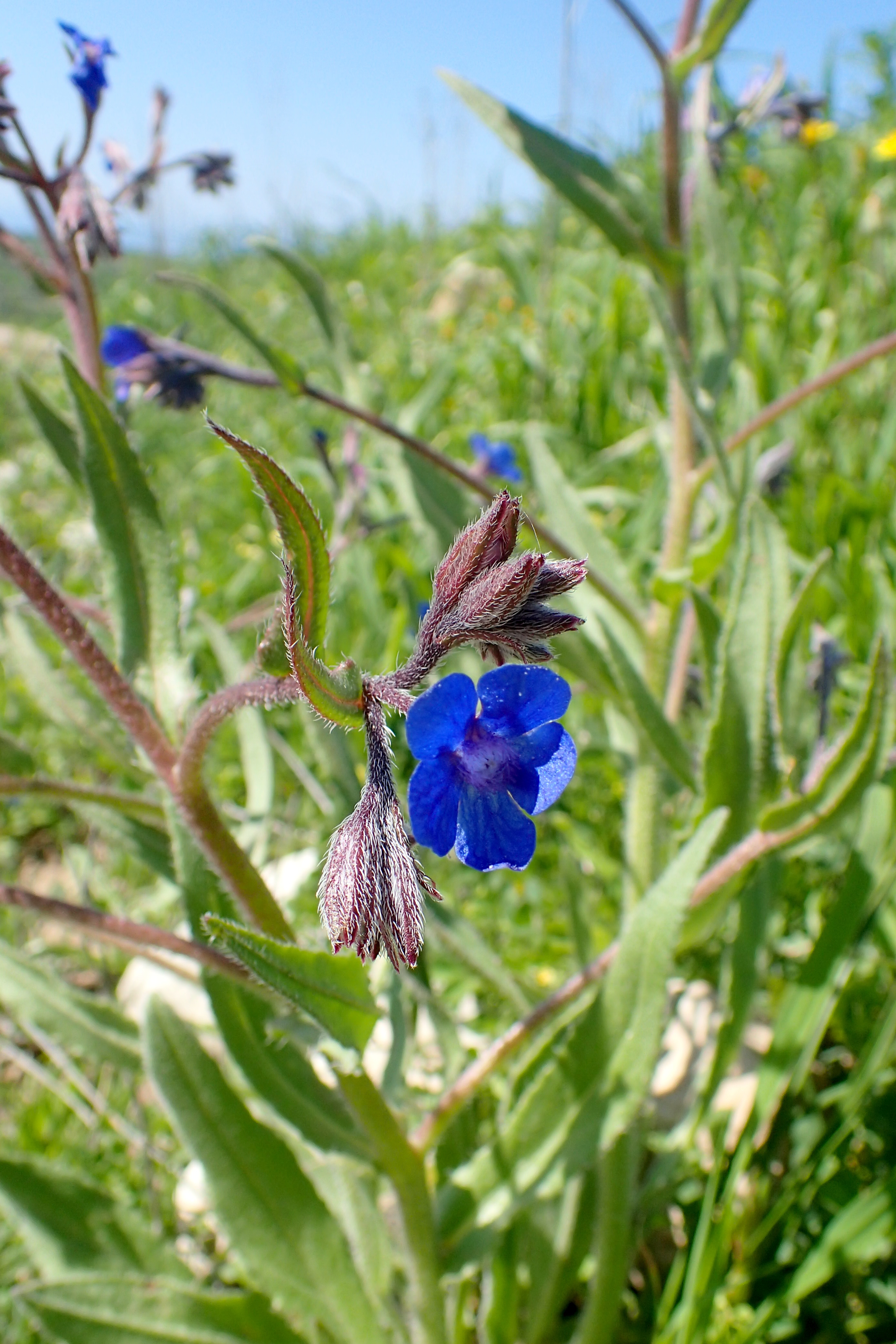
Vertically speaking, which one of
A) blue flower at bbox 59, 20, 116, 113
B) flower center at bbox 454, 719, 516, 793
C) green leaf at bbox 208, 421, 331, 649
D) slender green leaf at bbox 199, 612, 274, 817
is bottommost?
flower center at bbox 454, 719, 516, 793

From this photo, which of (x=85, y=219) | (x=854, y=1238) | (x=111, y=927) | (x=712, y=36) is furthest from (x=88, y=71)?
(x=854, y=1238)

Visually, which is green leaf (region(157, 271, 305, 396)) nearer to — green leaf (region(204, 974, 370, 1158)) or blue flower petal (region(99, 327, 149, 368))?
blue flower petal (region(99, 327, 149, 368))

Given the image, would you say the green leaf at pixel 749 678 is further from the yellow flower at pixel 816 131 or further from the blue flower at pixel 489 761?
the yellow flower at pixel 816 131

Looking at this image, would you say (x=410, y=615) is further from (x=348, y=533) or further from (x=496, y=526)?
(x=496, y=526)

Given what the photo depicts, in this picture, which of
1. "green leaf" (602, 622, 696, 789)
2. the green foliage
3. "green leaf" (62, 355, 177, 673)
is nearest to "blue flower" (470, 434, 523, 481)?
the green foliage

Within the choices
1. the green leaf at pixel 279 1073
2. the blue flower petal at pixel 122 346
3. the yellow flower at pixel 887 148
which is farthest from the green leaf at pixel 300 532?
the yellow flower at pixel 887 148
